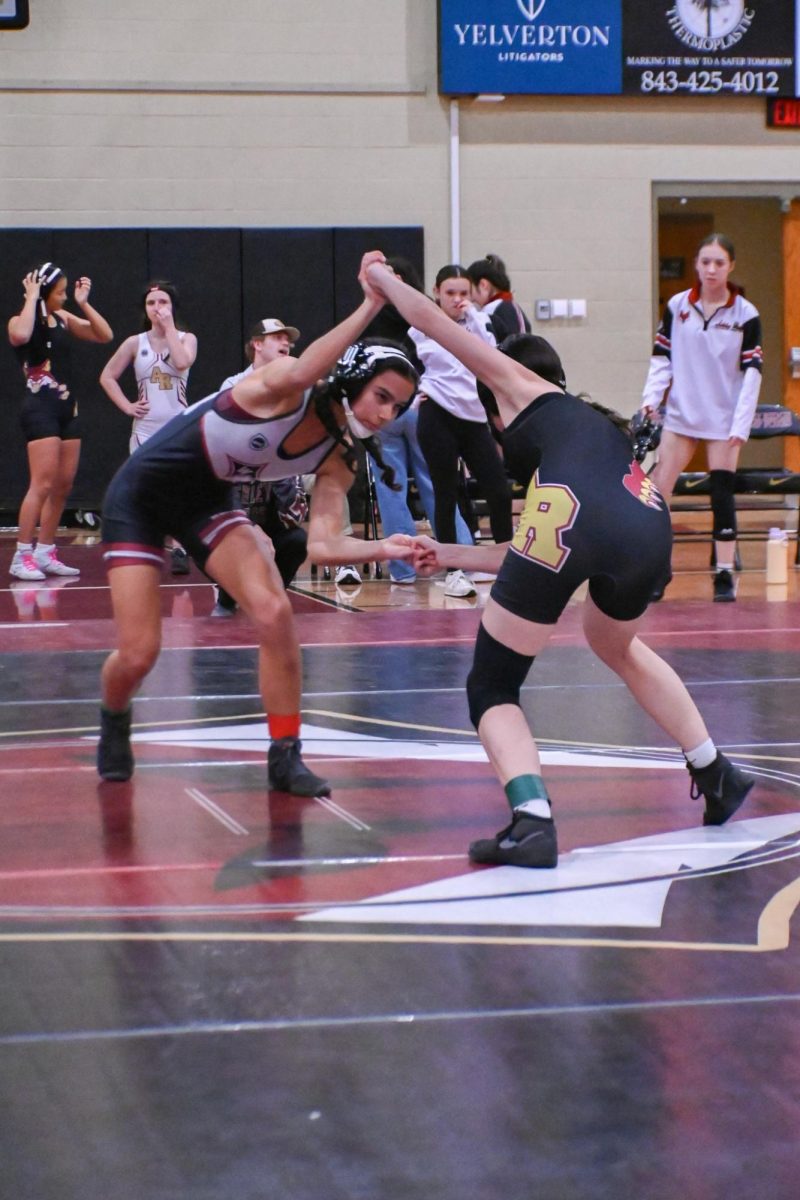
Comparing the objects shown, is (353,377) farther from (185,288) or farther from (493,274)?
(185,288)

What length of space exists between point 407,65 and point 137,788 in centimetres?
951

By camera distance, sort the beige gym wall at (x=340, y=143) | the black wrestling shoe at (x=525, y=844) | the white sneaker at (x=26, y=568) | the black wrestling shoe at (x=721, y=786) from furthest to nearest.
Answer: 1. the beige gym wall at (x=340, y=143)
2. the white sneaker at (x=26, y=568)
3. the black wrestling shoe at (x=721, y=786)
4. the black wrestling shoe at (x=525, y=844)

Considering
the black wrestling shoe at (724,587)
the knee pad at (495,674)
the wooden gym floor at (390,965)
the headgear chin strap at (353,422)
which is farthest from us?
the black wrestling shoe at (724,587)

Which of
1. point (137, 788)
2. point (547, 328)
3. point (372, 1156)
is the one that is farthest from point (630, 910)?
point (547, 328)

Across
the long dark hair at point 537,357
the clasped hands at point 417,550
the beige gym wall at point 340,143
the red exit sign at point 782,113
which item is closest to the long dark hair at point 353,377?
the clasped hands at point 417,550

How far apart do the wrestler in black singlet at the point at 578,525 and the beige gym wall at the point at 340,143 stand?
9445 mm

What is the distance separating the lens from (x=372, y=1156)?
187cm

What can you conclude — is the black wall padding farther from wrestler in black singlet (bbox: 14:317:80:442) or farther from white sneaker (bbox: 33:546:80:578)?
wrestler in black singlet (bbox: 14:317:80:442)

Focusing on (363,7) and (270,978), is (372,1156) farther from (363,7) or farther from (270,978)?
(363,7)

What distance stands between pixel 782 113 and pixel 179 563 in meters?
6.73

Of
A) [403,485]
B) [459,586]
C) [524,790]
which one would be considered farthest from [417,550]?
[403,485]

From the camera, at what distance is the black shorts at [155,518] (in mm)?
3869

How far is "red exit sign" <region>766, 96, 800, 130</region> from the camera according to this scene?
41.3 ft

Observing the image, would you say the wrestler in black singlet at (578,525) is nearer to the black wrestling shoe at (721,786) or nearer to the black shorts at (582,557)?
the black shorts at (582,557)
